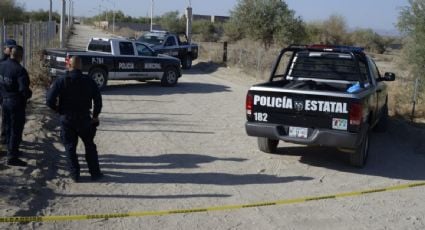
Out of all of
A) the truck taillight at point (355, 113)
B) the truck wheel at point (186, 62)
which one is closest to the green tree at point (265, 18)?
the truck wheel at point (186, 62)

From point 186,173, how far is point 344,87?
3493 millimetres

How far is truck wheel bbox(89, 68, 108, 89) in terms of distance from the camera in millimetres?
16484

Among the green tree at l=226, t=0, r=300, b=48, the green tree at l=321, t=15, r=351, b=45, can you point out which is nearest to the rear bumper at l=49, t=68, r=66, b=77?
the green tree at l=226, t=0, r=300, b=48

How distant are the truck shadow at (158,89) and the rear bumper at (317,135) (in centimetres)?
855

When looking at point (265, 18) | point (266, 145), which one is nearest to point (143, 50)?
point (266, 145)

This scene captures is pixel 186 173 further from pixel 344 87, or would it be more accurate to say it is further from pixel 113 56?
pixel 113 56

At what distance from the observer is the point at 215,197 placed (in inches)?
280

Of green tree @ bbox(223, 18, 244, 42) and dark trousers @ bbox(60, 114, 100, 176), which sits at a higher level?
green tree @ bbox(223, 18, 244, 42)

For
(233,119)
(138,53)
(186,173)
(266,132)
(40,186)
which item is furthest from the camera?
(138,53)

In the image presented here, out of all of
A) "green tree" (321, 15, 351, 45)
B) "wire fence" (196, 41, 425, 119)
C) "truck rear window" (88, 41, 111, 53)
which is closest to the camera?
"wire fence" (196, 41, 425, 119)

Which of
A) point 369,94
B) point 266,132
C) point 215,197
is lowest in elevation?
point 215,197

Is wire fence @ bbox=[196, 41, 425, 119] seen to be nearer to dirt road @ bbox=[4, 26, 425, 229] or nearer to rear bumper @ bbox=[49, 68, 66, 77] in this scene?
dirt road @ bbox=[4, 26, 425, 229]

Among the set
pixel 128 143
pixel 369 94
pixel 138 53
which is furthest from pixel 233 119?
pixel 138 53

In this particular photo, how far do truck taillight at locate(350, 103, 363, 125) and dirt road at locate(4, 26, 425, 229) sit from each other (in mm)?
895
